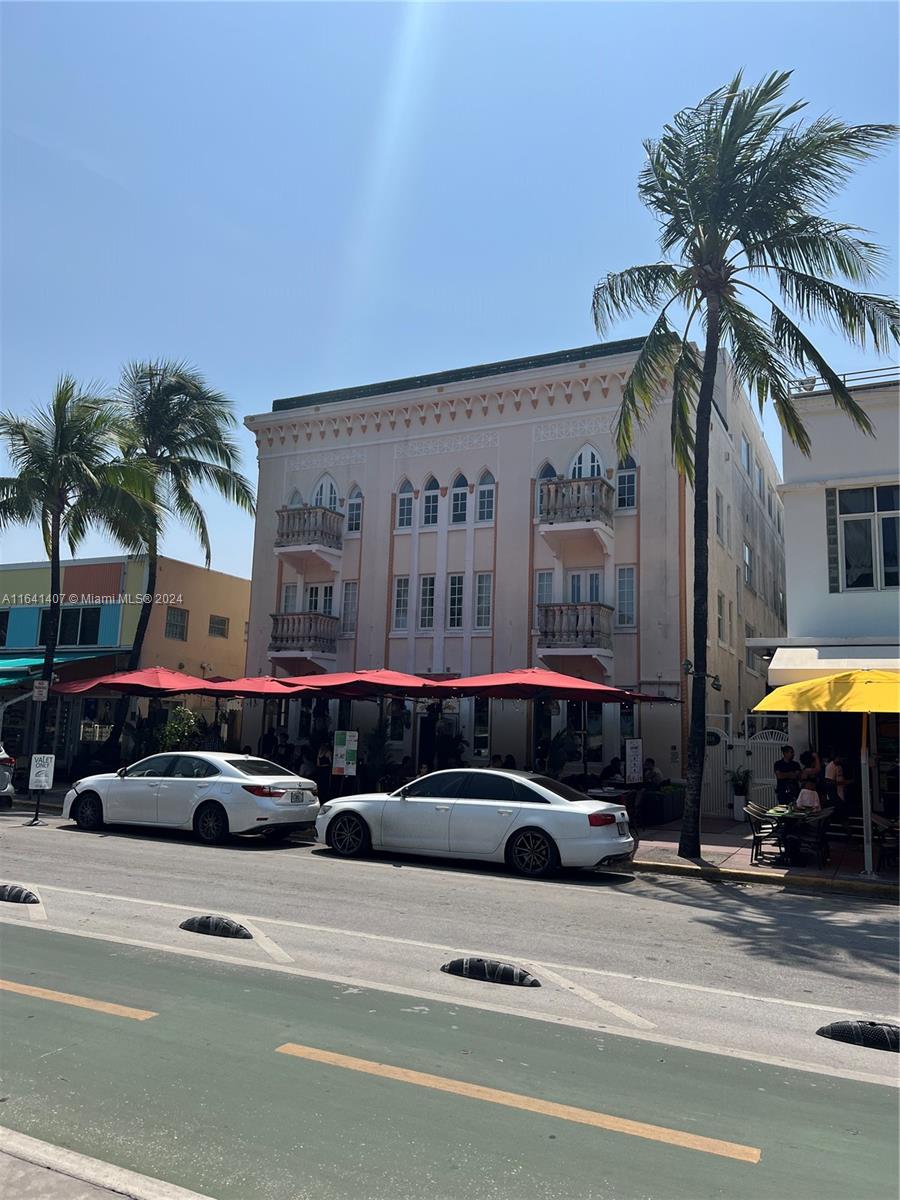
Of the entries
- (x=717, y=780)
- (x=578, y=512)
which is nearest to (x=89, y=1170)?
(x=717, y=780)

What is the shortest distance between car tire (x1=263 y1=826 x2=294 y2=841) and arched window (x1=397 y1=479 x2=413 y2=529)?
1295cm

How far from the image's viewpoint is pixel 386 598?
26781mm

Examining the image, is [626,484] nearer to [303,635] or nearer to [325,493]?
[325,493]

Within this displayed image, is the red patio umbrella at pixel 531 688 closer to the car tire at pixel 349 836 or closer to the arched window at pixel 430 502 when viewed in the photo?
the car tire at pixel 349 836

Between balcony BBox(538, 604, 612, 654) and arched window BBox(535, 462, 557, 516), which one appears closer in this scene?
balcony BBox(538, 604, 612, 654)

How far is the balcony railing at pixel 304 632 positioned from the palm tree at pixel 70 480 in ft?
15.9

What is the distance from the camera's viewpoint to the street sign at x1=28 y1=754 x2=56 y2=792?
57.4 feet

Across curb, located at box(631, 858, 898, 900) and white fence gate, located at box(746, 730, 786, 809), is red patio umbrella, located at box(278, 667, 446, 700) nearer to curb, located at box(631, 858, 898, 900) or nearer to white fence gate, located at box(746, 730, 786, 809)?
curb, located at box(631, 858, 898, 900)

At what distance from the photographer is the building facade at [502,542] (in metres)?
23.0

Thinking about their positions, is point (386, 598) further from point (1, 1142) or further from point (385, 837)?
point (1, 1142)

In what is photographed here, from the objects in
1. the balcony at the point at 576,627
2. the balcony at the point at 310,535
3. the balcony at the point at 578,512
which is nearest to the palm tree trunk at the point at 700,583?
the balcony at the point at 576,627

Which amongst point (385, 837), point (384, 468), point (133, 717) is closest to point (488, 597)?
point (384, 468)

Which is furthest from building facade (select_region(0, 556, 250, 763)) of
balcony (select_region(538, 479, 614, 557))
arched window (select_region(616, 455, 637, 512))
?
arched window (select_region(616, 455, 637, 512))

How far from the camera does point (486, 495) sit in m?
26.0
